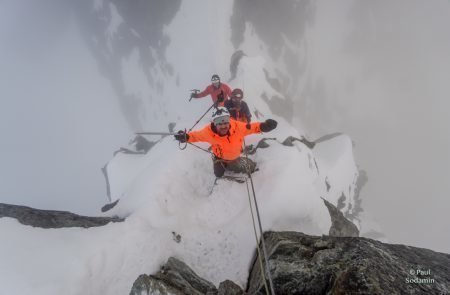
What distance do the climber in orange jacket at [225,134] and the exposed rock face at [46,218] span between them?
3398mm

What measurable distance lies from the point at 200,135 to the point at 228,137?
856mm

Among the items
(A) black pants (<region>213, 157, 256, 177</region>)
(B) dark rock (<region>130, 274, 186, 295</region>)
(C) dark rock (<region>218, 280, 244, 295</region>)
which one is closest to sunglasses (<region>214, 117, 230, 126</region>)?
(A) black pants (<region>213, 157, 256, 177</region>)

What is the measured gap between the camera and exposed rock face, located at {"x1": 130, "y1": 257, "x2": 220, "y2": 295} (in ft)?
21.9

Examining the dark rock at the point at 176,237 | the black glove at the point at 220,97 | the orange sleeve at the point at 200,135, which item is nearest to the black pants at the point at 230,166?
the orange sleeve at the point at 200,135

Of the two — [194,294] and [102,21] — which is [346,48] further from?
[194,294]

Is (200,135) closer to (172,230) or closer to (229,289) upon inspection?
(172,230)

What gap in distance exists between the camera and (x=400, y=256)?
6.82 meters

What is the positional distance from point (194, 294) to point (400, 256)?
14.7ft

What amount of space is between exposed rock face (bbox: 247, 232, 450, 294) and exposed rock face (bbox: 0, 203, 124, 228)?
15.8 feet

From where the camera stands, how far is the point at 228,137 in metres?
9.91

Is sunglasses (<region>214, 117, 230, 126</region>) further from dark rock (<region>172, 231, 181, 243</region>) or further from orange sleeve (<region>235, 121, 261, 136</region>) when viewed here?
dark rock (<region>172, 231, 181, 243</region>)

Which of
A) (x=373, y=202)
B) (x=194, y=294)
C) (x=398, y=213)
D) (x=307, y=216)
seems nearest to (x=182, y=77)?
(x=307, y=216)

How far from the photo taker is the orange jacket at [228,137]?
380 inches

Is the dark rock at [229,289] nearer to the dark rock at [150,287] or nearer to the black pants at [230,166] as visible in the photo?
the dark rock at [150,287]
